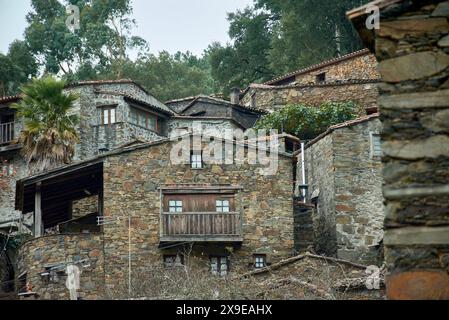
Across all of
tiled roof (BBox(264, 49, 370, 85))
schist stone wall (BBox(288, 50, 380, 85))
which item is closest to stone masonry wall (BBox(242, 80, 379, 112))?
schist stone wall (BBox(288, 50, 380, 85))

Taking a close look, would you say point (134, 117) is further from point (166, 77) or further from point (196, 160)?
point (166, 77)

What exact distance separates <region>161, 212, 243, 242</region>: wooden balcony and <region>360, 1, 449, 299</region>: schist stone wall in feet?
72.3

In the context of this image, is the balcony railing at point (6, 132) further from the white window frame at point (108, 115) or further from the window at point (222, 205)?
the window at point (222, 205)

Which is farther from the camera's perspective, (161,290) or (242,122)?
(242,122)

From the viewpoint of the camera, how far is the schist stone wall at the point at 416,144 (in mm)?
5477

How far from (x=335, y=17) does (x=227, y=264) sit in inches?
773

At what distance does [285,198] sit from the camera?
28812 millimetres

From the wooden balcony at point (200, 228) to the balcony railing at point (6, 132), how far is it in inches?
549

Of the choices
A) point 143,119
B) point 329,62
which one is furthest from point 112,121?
point 329,62

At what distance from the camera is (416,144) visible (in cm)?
566

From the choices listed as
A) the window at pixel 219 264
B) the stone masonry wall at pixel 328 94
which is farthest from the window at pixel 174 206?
the stone masonry wall at pixel 328 94

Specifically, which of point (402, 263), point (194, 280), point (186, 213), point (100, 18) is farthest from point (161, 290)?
point (100, 18)

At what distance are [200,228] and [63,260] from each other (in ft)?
11.9
